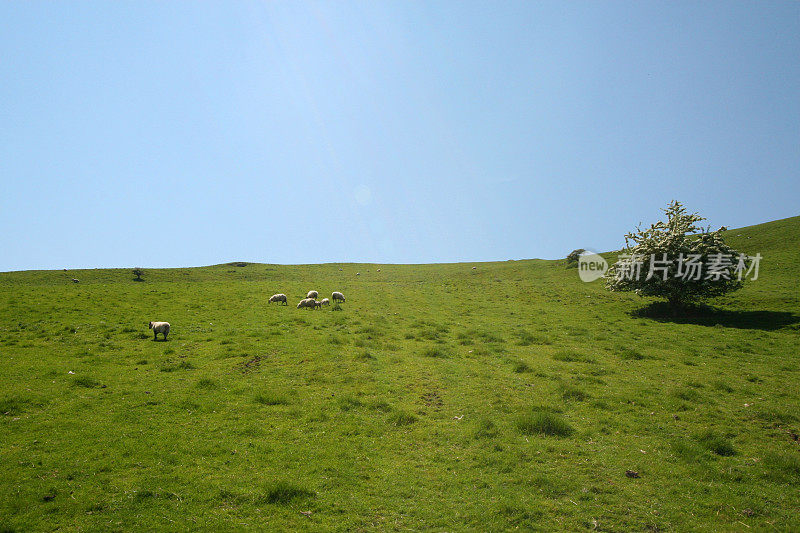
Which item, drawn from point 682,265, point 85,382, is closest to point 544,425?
point 85,382

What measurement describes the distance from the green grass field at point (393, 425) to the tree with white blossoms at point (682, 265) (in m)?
4.27

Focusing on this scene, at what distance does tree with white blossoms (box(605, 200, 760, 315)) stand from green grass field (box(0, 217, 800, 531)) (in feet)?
14.0

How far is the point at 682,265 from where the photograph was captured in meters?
33.3

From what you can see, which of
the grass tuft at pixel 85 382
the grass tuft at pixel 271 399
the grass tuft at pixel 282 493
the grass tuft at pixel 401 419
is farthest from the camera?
the grass tuft at pixel 85 382

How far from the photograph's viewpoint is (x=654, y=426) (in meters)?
13.3

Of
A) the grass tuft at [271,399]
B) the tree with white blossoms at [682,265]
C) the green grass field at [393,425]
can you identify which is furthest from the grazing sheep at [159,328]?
the tree with white blossoms at [682,265]

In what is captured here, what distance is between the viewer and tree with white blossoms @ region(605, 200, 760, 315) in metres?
33.1

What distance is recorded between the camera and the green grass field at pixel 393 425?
905 centimetres

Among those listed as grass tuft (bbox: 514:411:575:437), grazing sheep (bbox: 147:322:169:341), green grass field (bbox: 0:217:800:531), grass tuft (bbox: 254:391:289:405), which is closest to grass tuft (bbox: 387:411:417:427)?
green grass field (bbox: 0:217:800:531)

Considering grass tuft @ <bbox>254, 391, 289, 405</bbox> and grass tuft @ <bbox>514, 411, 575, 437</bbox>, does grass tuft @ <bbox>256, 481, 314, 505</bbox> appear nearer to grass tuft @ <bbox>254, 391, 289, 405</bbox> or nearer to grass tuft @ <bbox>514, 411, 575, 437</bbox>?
grass tuft @ <bbox>254, 391, 289, 405</bbox>

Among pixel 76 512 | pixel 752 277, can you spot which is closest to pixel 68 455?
pixel 76 512

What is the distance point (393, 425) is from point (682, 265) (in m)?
31.8

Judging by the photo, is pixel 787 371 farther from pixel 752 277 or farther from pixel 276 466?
pixel 752 277

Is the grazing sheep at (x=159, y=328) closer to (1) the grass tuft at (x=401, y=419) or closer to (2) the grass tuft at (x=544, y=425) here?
(1) the grass tuft at (x=401, y=419)
